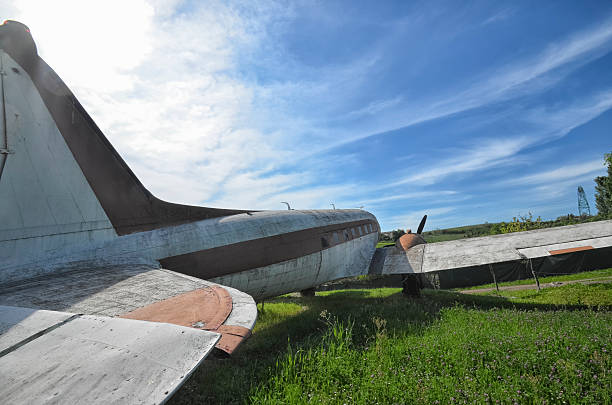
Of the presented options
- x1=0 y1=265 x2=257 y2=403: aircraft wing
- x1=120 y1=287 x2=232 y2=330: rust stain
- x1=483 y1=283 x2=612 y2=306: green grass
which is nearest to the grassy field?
x1=120 y1=287 x2=232 y2=330: rust stain

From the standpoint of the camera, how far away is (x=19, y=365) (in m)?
1.89

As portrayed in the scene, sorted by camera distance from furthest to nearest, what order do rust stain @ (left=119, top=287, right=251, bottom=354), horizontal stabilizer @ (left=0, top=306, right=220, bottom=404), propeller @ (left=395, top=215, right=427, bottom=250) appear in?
1. propeller @ (left=395, top=215, right=427, bottom=250)
2. rust stain @ (left=119, top=287, right=251, bottom=354)
3. horizontal stabilizer @ (left=0, top=306, right=220, bottom=404)

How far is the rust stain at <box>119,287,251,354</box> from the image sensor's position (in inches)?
101

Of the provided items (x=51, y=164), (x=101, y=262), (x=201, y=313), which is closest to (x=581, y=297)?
(x=201, y=313)

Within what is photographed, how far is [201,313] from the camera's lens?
313 centimetres

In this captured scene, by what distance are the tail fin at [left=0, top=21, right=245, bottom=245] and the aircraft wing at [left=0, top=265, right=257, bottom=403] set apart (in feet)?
7.93

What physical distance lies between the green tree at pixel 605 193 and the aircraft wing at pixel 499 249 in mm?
33284

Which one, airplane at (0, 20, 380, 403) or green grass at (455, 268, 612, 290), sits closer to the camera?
airplane at (0, 20, 380, 403)

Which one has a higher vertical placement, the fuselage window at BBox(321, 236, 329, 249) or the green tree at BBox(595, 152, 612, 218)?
the green tree at BBox(595, 152, 612, 218)

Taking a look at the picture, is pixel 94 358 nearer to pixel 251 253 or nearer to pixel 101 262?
pixel 101 262

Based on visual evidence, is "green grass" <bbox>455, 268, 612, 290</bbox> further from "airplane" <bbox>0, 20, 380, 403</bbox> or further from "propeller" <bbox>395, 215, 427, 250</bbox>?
"airplane" <bbox>0, 20, 380, 403</bbox>

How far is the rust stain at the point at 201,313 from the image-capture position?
2.57 metres

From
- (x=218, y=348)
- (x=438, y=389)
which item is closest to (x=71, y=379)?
(x=218, y=348)

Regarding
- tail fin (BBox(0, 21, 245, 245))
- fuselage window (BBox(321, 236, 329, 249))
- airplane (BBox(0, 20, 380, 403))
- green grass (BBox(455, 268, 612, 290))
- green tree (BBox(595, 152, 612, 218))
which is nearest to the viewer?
airplane (BBox(0, 20, 380, 403))
